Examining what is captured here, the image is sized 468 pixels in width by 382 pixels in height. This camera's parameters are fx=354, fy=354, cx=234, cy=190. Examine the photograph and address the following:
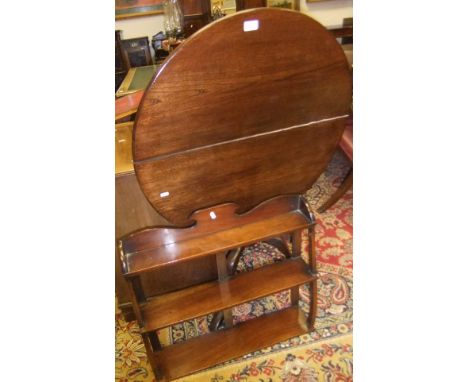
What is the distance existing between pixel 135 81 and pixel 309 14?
213 cm

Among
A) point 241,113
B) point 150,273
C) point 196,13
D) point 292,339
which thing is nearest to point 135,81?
point 196,13

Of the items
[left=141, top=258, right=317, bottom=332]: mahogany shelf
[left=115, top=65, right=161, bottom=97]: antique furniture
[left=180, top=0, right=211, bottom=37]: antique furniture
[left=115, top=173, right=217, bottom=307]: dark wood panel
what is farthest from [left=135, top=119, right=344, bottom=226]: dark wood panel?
[left=180, top=0, right=211, bottom=37]: antique furniture

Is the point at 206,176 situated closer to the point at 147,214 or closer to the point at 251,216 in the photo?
the point at 251,216

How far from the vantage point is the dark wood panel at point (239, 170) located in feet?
3.48

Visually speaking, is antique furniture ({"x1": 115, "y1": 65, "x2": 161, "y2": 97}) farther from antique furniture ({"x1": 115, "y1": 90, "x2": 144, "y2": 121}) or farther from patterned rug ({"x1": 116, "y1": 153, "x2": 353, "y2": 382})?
patterned rug ({"x1": 116, "y1": 153, "x2": 353, "y2": 382})

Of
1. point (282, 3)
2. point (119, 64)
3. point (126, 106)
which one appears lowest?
point (126, 106)

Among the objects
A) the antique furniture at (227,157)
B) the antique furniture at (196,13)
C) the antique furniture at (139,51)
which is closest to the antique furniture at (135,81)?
the antique furniture at (139,51)

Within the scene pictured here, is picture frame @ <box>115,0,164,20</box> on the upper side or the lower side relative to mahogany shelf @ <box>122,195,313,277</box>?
upper

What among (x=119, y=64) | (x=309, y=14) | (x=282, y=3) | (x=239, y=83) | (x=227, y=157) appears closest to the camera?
(x=239, y=83)

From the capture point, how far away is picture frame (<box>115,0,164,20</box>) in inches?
124

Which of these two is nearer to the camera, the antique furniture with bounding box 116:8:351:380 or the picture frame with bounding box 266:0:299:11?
the antique furniture with bounding box 116:8:351:380

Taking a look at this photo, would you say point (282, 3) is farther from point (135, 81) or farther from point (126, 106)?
point (126, 106)

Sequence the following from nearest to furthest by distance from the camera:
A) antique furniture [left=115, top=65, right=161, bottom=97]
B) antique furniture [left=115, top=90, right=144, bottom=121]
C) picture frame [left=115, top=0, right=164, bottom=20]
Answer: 1. antique furniture [left=115, top=90, right=144, bottom=121]
2. antique furniture [left=115, top=65, right=161, bottom=97]
3. picture frame [left=115, top=0, right=164, bottom=20]

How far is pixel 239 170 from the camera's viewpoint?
1.14 metres
